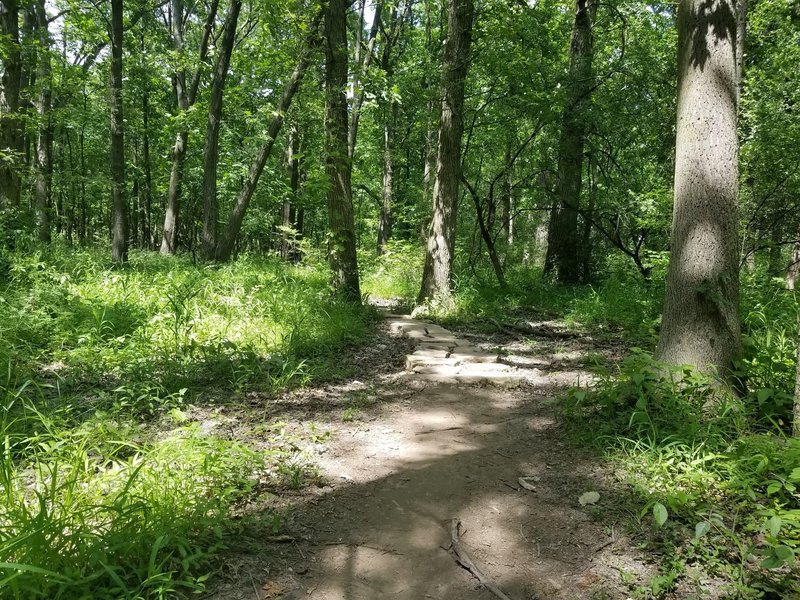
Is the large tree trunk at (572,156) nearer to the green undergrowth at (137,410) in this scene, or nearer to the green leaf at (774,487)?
the green undergrowth at (137,410)

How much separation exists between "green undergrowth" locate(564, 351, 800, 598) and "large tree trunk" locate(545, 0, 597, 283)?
7254mm

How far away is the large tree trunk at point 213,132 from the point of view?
11703 mm

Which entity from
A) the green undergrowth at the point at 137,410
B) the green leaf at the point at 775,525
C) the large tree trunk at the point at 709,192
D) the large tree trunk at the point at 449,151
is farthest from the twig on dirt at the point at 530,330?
the green leaf at the point at 775,525

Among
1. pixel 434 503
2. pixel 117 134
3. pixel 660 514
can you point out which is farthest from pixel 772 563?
pixel 117 134

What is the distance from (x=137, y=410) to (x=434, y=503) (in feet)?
8.55

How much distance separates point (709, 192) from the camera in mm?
3682

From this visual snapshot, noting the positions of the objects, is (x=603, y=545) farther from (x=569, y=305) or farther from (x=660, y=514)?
(x=569, y=305)

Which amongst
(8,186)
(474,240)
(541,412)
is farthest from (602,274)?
(8,186)

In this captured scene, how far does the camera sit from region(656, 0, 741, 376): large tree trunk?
3.65 metres

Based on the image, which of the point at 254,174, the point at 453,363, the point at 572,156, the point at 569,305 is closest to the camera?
the point at 453,363

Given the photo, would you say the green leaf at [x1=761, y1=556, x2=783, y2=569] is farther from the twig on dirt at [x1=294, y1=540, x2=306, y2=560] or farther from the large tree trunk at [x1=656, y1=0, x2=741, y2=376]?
the twig on dirt at [x1=294, y1=540, x2=306, y2=560]

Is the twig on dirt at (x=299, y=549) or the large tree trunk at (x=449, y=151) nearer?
the twig on dirt at (x=299, y=549)

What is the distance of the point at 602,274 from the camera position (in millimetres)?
11250

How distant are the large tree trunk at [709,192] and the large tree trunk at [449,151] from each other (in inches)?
197
